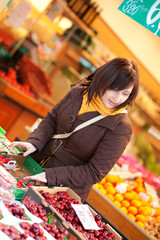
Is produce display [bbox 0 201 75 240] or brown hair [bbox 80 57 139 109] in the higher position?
brown hair [bbox 80 57 139 109]

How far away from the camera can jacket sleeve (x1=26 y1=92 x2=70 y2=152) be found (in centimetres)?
245

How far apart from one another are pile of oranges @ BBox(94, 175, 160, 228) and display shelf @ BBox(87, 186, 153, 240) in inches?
3.4

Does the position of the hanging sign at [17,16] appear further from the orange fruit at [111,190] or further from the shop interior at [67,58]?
the orange fruit at [111,190]

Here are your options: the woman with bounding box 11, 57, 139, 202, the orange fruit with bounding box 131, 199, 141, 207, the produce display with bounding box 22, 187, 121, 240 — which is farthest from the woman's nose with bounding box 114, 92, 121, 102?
the orange fruit with bounding box 131, 199, 141, 207

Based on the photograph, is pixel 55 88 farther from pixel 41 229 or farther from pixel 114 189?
pixel 41 229

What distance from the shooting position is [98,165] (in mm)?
2172

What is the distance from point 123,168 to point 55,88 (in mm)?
2824

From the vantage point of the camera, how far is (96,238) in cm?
191

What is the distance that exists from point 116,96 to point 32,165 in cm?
78

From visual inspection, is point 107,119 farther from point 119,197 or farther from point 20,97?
point 20,97

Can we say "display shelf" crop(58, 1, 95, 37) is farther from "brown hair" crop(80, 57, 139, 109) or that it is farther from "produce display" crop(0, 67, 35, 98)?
"brown hair" crop(80, 57, 139, 109)

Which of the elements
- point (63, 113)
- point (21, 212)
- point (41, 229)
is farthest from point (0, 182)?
point (63, 113)

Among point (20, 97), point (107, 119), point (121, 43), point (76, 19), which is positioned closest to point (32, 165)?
point (107, 119)

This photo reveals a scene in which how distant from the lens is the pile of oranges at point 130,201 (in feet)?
11.3
